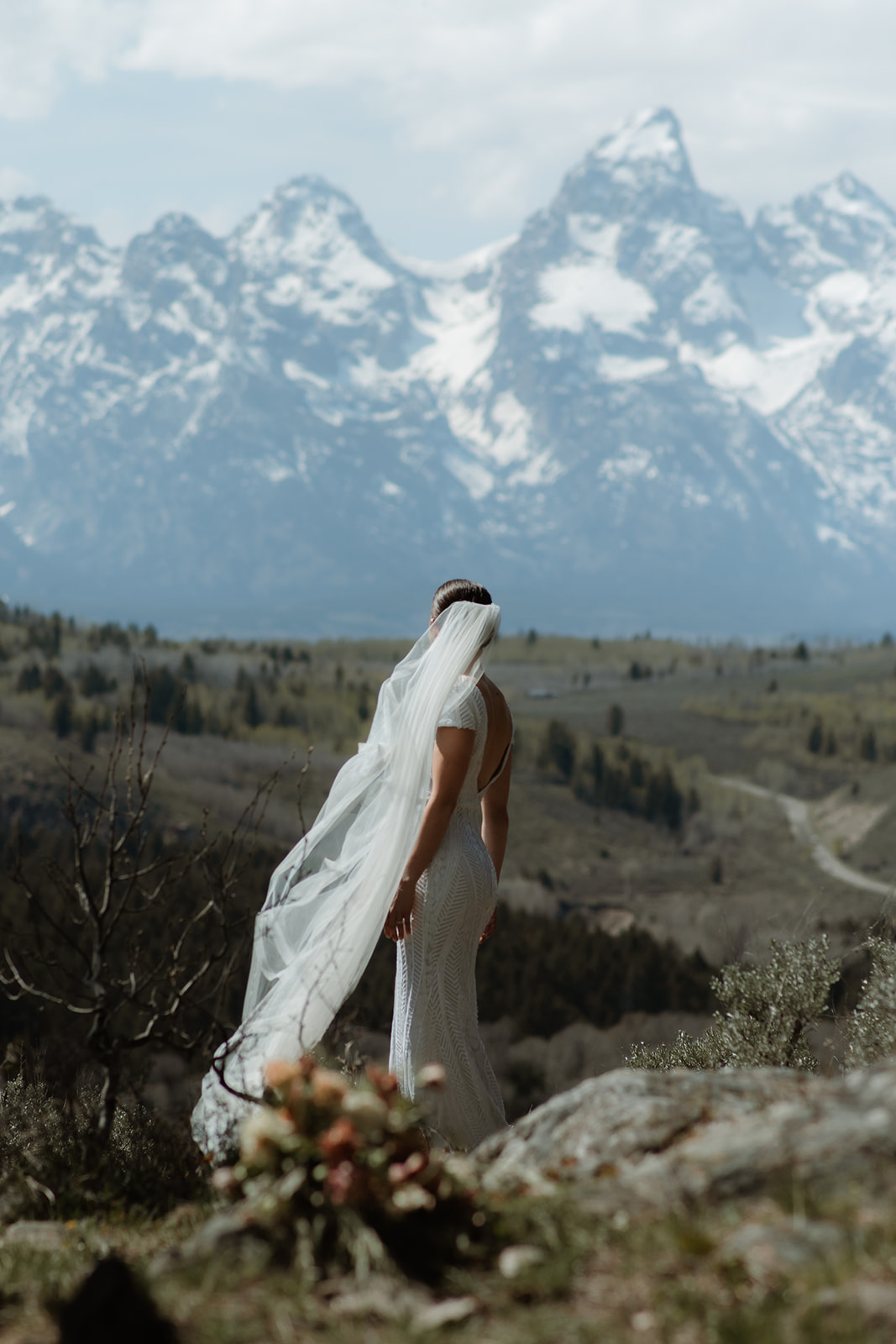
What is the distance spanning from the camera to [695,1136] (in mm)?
3887

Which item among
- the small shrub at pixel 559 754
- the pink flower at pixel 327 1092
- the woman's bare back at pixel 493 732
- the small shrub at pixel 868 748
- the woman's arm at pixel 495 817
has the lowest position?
the small shrub at pixel 559 754

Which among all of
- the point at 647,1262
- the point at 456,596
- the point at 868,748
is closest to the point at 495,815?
the point at 456,596

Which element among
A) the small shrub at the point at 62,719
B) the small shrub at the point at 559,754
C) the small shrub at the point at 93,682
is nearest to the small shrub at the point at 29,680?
the small shrub at the point at 93,682

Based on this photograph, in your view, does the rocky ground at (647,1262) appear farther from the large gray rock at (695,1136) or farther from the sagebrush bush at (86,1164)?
the sagebrush bush at (86,1164)

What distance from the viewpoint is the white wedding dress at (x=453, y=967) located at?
5426 millimetres

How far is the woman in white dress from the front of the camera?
211 inches

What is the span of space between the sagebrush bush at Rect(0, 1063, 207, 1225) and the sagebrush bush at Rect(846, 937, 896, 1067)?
2.80 metres

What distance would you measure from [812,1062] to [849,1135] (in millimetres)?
3724

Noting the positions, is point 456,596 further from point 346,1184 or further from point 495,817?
point 346,1184

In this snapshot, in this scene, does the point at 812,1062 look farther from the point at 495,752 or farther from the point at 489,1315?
the point at 489,1315

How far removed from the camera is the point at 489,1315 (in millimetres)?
3113

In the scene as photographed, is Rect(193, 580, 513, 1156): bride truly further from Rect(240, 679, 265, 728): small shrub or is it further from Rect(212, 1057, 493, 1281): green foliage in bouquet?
Rect(240, 679, 265, 728): small shrub

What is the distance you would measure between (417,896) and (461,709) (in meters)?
0.80

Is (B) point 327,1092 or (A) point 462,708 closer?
(B) point 327,1092
